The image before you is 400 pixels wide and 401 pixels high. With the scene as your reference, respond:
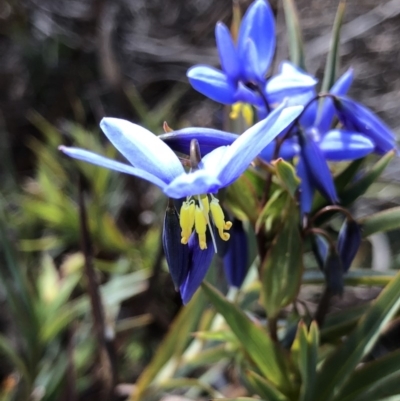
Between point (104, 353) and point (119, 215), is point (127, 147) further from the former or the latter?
point (119, 215)

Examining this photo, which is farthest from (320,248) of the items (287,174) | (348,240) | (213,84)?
(213,84)

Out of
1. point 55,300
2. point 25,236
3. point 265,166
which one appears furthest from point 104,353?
point 25,236

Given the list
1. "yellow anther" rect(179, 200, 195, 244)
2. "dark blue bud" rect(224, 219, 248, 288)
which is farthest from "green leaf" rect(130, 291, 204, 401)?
"yellow anther" rect(179, 200, 195, 244)

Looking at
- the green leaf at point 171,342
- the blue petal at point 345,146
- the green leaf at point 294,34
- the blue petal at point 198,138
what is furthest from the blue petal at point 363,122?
the green leaf at point 171,342

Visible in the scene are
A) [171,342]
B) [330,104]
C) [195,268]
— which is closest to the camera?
[195,268]

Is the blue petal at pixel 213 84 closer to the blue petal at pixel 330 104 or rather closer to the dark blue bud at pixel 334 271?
the blue petal at pixel 330 104

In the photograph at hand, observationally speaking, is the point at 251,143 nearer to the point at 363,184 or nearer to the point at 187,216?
the point at 187,216
